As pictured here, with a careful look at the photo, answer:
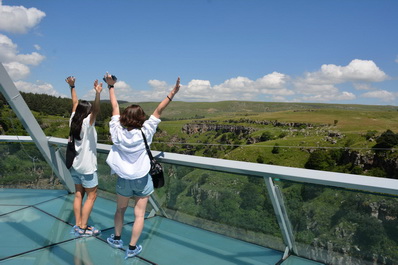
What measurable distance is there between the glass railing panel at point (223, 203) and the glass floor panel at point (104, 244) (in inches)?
3.3

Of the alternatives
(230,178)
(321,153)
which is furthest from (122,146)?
(321,153)

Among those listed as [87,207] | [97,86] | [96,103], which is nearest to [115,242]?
[87,207]

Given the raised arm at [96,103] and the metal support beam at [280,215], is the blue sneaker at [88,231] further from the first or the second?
the metal support beam at [280,215]

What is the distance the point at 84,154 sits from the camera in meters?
2.90

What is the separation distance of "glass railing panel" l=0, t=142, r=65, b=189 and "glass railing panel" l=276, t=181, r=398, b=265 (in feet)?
10.2

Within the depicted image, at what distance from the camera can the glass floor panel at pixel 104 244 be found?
248 centimetres

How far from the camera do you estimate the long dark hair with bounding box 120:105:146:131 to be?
8.07 ft

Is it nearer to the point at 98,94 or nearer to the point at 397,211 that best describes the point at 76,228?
the point at 98,94

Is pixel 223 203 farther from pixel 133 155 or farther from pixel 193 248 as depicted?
pixel 133 155

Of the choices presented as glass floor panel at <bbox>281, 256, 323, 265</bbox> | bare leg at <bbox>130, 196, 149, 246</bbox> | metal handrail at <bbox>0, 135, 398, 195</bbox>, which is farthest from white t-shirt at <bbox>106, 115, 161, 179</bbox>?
glass floor panel at <bbox>281, 256, 323, 265</bbox>

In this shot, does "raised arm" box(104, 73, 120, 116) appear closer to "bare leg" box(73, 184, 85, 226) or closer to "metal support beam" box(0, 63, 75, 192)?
"bare leg" box(73, 184, 85, 226)

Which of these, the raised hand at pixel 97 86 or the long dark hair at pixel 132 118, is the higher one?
the raised hand at pixel 97 86

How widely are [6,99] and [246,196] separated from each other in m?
2.48

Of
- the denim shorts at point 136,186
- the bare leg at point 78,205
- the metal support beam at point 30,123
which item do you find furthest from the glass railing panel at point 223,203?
the metal support beam at point 30,123
